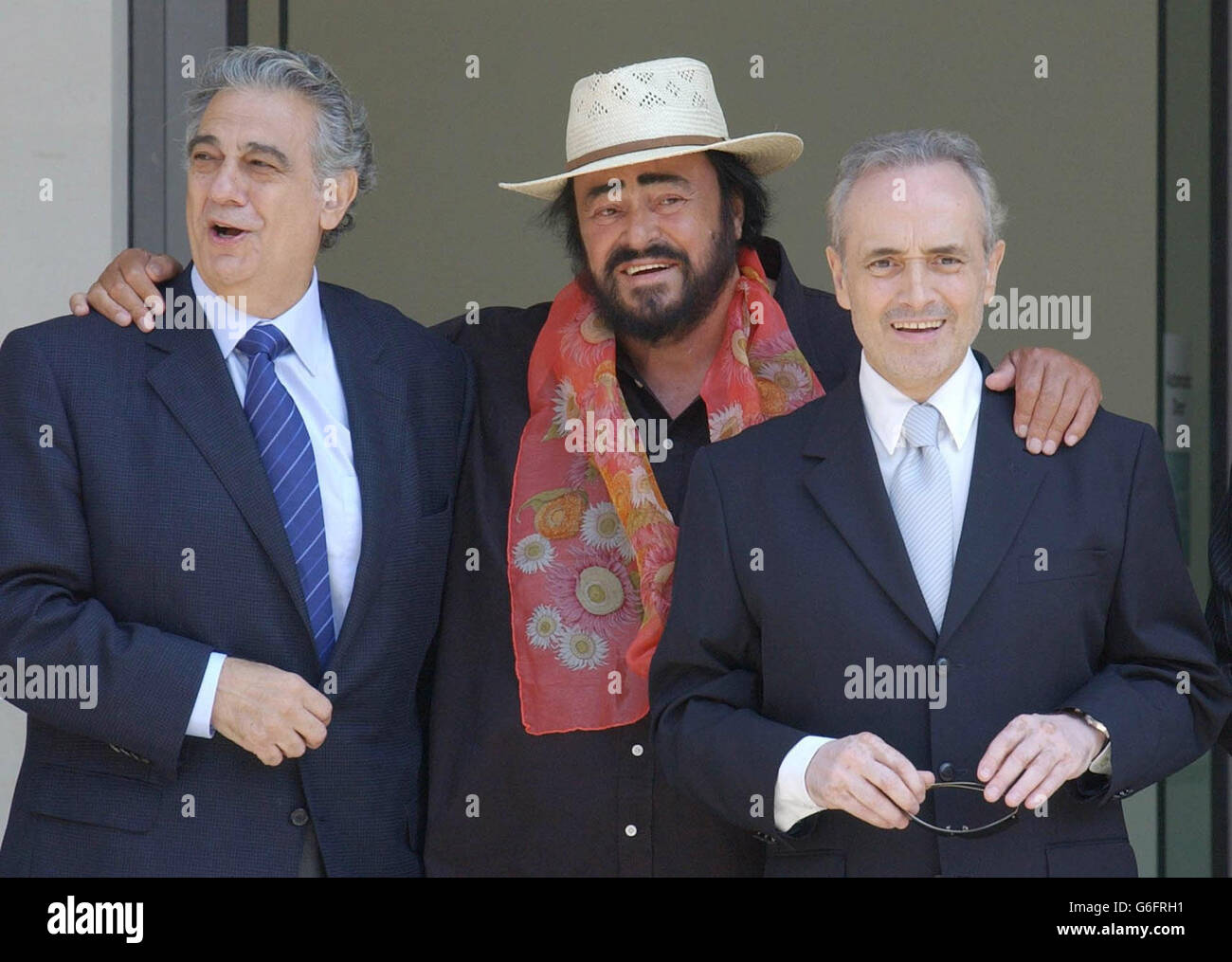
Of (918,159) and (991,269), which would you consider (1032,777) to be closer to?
(991,269)

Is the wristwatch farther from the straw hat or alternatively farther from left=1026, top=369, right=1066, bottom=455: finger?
the straw hat

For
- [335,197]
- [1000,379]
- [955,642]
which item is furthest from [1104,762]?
[335,197]

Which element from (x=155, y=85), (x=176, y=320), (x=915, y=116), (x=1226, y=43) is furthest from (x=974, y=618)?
(x=915, y=116)

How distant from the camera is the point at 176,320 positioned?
107 inches

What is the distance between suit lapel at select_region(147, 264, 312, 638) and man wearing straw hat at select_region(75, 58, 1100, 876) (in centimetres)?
16

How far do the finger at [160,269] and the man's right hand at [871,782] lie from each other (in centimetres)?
140

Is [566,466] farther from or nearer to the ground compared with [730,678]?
farther from the ground

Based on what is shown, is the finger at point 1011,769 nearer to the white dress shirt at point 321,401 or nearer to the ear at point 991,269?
the ear at point 991,269

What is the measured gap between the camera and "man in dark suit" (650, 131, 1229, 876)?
91.0 inches

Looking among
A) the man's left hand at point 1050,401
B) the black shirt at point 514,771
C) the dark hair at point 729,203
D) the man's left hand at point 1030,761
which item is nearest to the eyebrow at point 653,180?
the dark hair at point 729,203

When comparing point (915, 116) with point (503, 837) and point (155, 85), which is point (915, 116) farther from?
point (503, 837)

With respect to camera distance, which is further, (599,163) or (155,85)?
(155,85)
